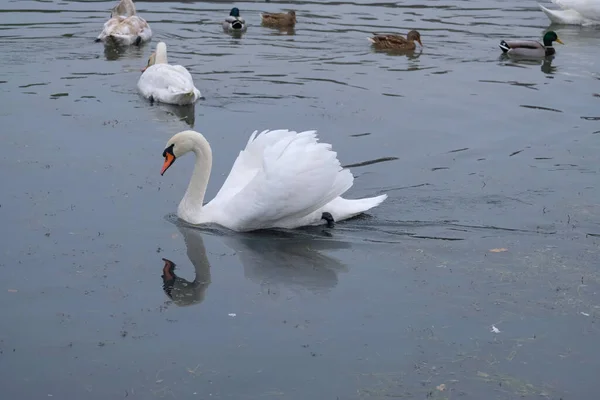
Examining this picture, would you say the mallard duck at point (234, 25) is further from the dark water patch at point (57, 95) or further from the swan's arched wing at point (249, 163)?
the swan's arched wing at point (249, 163)

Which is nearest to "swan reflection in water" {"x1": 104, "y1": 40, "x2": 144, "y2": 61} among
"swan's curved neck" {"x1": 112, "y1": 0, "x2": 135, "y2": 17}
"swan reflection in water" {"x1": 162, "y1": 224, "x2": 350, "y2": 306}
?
"swan's curved neck" {"x1": 112, "y1": 0, "x2": 135, "y2": 17}

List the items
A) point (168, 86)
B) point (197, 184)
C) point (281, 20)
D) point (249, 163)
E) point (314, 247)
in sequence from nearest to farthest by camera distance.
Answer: point (314, 247), point (197, 184), point (249, 163), point (168, 86), point (281, 20)

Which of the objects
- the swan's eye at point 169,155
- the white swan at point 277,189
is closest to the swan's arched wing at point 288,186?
the white swan at point 277,189

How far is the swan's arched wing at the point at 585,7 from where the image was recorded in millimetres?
22062

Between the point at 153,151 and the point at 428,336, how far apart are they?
550 centimetres

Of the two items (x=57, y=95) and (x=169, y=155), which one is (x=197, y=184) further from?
(x=57, y=95)

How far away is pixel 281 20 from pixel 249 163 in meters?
11.3

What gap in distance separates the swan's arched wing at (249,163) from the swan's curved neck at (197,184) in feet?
0.79

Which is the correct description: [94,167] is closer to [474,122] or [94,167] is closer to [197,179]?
[197,179]

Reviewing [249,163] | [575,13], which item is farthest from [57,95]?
[575,13]

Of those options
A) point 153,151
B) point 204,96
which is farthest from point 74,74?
point 153,151

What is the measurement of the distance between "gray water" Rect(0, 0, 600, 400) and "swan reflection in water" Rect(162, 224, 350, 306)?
3 centimetres

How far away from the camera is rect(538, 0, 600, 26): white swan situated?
73.0ft

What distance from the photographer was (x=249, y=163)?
9.88 m
